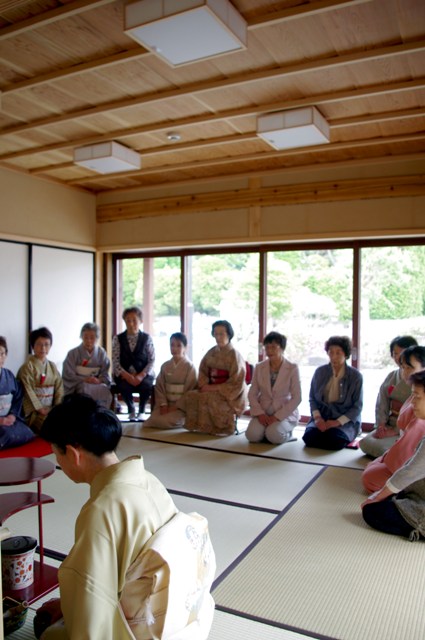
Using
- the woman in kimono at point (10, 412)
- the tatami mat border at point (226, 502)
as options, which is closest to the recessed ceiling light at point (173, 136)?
the woman in kimono at point (10, 412)

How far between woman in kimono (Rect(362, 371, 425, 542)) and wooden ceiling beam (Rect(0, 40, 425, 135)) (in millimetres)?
1842

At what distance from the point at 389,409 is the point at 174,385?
2.22 metres

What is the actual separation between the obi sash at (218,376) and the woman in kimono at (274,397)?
37cm

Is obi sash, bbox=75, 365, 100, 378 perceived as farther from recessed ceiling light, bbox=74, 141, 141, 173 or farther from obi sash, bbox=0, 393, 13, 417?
recessed ceiling light, bbox=74, 141, 141, 173

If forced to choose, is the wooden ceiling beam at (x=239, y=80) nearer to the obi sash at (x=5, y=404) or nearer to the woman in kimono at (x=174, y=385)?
the obi sash at (x=5, y=404)

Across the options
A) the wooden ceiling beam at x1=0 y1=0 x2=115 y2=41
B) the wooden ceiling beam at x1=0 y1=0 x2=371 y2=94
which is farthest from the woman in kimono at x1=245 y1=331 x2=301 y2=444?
the wooden ceiling beam at x1=0 y1=0 x2=115 y2=41

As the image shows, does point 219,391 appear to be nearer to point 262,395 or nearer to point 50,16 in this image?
point 262,395

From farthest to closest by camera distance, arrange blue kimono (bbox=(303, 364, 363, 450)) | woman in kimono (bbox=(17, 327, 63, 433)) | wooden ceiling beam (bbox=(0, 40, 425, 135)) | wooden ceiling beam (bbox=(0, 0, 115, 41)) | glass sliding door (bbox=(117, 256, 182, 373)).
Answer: glass sliding door (bbox=(117, 256, 182, 373)) → woman in kimono (bbox=(17, 327, 63, 433)) → blue kimono (bbox=(303, 364, 363, 450)) → wooden ceiling beam (bbox=(0, 40, 425, 135)) → wooden ceiling beam (bbox=(0, 0, 115, 41))

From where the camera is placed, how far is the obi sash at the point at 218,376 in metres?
5.40

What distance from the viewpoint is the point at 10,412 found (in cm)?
482

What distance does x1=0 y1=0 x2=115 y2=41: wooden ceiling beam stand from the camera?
260 cm

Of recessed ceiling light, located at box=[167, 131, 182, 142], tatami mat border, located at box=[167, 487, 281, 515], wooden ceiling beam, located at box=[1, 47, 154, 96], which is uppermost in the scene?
recessed ceiling light, located at box=[167, 131, 182, 142]

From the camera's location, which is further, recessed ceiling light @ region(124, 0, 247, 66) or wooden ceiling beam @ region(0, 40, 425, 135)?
wooden ceiling beam @ region(0, 40, 425, 135)

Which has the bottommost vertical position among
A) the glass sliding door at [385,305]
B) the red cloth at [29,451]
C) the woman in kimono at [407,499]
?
the red cloth at [29,451]
